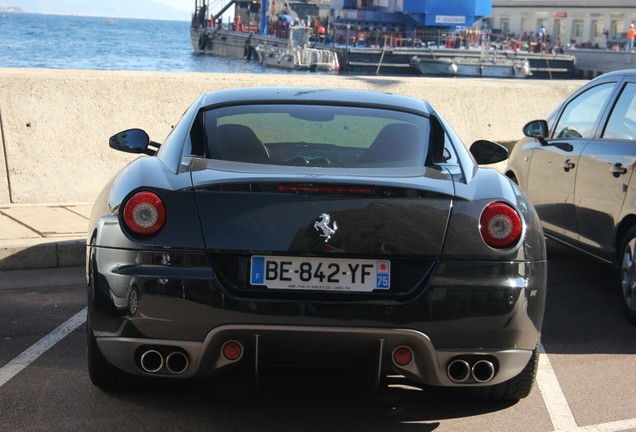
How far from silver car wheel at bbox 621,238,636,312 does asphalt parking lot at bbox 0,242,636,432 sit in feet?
1.77

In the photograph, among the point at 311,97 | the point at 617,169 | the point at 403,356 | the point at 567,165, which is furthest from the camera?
the point at 567,165

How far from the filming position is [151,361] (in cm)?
401

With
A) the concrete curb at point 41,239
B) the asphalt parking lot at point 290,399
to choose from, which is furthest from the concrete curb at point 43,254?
the asphalt parking lot at point 290,399

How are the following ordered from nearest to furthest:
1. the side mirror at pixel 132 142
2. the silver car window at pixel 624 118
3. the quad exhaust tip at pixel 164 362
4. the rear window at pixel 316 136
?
the quad exhaust tip at pixel 164 362 < the rear window at pixel 316 136 < the side mirror at pixel 132 142 < the silver car window at pixel 624 118

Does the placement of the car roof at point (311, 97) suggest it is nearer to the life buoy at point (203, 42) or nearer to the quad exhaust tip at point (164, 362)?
the quad exhaust tip at point (164, 362)

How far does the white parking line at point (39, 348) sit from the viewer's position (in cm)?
490

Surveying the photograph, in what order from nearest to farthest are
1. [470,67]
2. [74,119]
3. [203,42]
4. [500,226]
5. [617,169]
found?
1. [500,226]
2. [617,169]
3. [74,119]
4. [470,67]
5. [203,42]

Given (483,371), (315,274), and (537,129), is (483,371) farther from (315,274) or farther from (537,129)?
(537,129)

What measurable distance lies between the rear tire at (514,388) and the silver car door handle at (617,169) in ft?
8.05

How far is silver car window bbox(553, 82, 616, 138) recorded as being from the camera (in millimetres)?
7387

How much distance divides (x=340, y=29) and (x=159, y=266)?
239 feet

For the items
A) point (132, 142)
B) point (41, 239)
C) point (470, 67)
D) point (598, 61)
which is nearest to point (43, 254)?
point (41, 239)

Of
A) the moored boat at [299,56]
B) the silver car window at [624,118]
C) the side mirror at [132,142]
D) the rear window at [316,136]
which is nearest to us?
A: the rear window at [316,136]

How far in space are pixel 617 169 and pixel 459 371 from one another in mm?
3122
